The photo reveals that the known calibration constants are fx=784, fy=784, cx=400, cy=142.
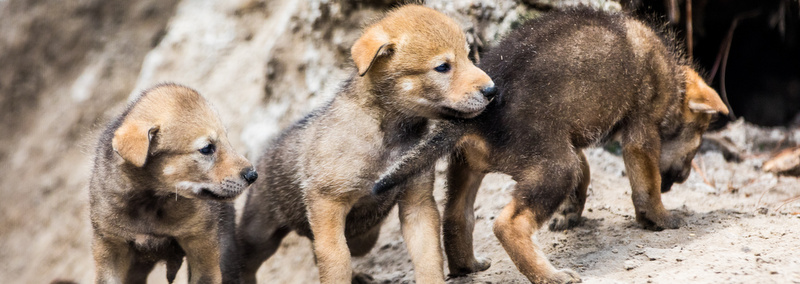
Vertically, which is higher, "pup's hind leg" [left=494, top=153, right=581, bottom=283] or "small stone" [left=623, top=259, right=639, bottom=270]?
"pup's hind leg" [left=494, top=153, right=581, bottom=283]

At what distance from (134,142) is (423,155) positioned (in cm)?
143

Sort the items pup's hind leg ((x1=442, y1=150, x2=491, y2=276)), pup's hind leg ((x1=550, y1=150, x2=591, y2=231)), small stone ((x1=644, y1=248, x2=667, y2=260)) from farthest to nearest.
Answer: pup's hind leg ((x1=550, y1=150, x2=591, y2=231))
pup's hind leg ((x1=442, y1=150, x2=491, y2=276))
small stone ((x1=644, y1=248, x2=667, y2=260))

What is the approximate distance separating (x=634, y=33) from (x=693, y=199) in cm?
166

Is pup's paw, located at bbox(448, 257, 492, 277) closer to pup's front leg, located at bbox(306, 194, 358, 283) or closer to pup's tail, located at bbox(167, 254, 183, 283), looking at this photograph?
pup's front leg, located at bbox(306, 194, 358, 283)

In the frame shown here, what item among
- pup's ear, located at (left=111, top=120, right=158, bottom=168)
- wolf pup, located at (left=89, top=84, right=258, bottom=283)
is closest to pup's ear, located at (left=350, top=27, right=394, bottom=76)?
wolf pup, located at (left=89, top=84, right=258, bottom=283)

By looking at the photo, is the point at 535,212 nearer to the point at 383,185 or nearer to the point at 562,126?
the point at 562,126

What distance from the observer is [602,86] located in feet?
14.0

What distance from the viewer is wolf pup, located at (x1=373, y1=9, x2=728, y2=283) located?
398 centimetres

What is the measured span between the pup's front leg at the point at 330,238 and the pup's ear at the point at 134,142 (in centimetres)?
91

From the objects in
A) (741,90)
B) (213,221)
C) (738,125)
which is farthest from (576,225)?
(741,90)

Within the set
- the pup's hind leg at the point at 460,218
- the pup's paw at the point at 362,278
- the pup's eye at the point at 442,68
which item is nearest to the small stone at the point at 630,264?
the pup's hind leg at the point at 460,218

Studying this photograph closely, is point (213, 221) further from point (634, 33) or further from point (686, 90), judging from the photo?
point (686, 90)

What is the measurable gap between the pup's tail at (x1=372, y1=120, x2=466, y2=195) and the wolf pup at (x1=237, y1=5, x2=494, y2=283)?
91 mm

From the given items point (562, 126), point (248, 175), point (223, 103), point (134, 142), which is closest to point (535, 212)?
point (562, 126)
